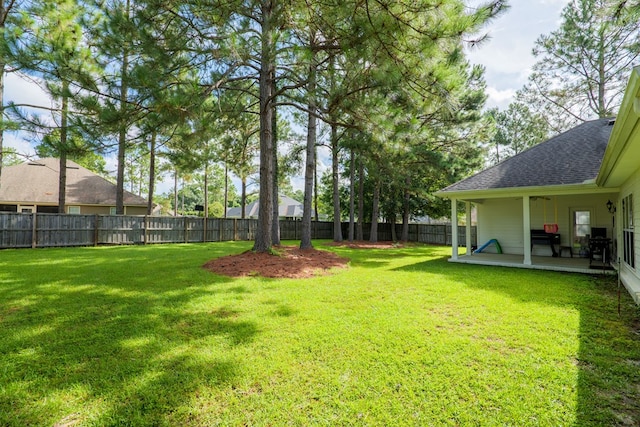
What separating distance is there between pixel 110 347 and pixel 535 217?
12631mm

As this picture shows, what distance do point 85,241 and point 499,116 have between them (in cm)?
2891

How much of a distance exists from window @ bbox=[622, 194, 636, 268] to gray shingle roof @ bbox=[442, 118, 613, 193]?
1019 mm

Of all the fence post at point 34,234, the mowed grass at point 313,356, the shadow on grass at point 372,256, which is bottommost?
the mowed grass at point 313,356

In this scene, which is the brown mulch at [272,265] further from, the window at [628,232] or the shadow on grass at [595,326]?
the window at [628,232]

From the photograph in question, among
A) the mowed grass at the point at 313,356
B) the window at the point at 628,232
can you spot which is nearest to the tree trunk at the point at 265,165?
the mowed grass at the point at 313,356

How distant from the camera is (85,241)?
40.3 ft

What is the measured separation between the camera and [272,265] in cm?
738

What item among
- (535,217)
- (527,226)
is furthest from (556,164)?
(535,217)

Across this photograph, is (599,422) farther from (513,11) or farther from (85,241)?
(85,241)

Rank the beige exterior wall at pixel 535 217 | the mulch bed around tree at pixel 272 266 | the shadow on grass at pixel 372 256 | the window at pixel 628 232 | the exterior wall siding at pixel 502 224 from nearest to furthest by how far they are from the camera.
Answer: the window at pixel 628 232 < the mulch bed around tree at pixel 272 266 < the shadow on grass at pixel 372 256 < the beige exterior wall at pixel 535 217 < the exterior wall siding at pixel 502 224

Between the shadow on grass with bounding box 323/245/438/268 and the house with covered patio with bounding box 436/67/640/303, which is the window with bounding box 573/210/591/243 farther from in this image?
the shadow on grass with bounding box 323/245/438/268

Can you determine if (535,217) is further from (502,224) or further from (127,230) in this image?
(127,230)

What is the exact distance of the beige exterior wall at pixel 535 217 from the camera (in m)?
9.45

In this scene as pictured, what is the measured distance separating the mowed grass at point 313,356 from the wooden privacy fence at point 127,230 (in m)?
7.43
